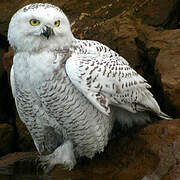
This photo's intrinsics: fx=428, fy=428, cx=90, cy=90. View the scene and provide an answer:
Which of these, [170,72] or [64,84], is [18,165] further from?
[170,72]

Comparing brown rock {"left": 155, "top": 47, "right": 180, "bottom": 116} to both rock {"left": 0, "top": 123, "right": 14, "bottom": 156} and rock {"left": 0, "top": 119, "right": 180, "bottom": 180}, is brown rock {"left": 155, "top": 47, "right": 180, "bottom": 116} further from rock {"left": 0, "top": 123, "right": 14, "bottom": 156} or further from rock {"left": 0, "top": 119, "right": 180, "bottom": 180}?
rock {"left": 0, "top": 123, "right": 14, "bottom": 156}

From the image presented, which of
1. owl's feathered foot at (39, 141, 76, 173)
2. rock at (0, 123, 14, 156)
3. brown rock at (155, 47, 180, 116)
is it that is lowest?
rock at (0, 123, 14, 156)

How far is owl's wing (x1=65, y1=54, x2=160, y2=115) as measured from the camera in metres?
4.16

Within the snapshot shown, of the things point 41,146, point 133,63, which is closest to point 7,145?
point 41,146

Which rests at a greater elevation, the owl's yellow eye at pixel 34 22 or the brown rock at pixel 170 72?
the owl's yellow eye at pixel 34 22

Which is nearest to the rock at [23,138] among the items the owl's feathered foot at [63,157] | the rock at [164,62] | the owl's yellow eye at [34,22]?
the owl's feathered foot at [63,157]

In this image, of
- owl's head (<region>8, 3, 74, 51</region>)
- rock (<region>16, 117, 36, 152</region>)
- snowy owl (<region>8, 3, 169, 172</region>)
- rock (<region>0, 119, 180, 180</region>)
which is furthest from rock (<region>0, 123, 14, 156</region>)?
owl's head (<region>8, 3, 74, 51</region>)

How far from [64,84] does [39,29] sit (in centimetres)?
59

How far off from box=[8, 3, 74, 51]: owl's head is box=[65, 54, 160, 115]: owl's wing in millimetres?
249

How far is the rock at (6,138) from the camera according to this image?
20.1 feet

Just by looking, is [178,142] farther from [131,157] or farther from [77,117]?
[77,117]

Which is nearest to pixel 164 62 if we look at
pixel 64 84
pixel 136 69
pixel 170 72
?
pixel 170 72

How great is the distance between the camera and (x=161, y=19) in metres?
6.46

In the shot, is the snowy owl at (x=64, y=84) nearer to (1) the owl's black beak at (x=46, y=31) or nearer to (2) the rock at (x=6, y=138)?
(1) the owl's black beak at (x=46, y=31)
